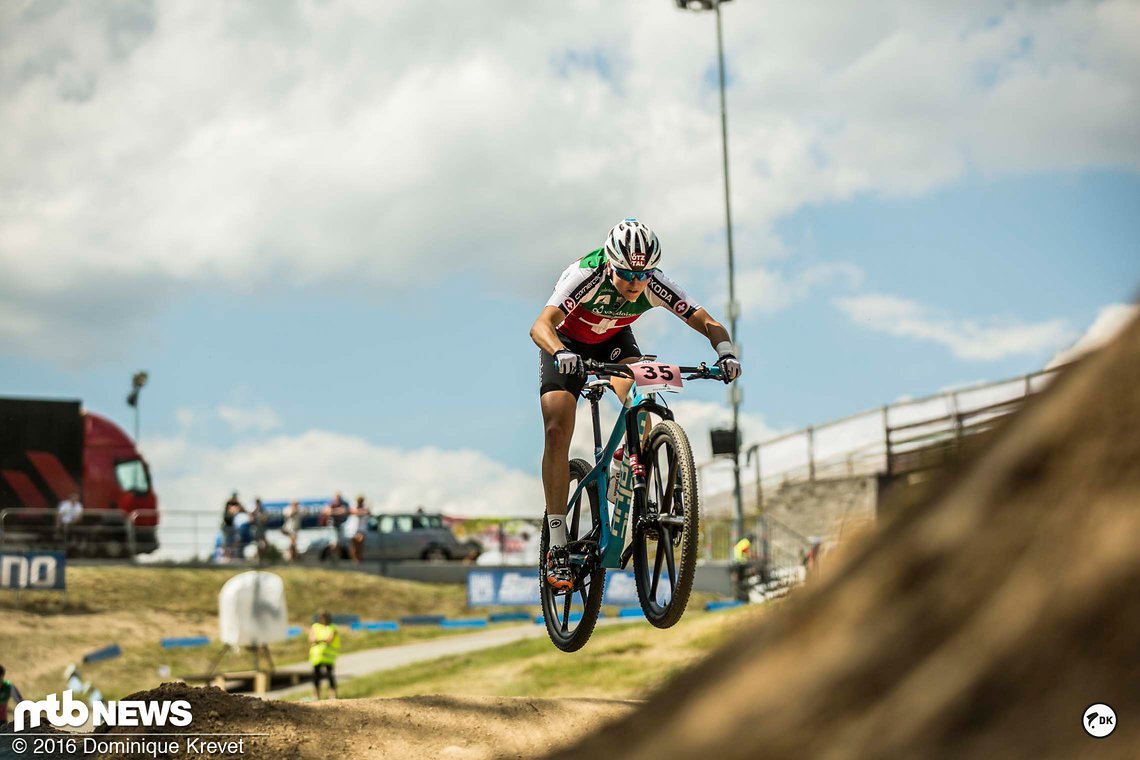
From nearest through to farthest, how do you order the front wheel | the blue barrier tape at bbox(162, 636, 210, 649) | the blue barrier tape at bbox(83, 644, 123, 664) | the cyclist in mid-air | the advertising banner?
the front wheel → the cyclist in mid-air → the blue barrier tape at bbox(83, 644, 123, 664) → the blue barrier tape at bbox(162, 636, 210, 649) → the advertising banner

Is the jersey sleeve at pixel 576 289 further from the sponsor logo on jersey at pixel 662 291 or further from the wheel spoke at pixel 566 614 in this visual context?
the wheel spoke at pixel 566 614

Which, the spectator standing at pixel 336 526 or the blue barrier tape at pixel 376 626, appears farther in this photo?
the spectator standing at pixel 336 526

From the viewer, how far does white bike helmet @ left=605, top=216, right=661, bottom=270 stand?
25.1 feet

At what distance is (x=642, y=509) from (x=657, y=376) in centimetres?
85

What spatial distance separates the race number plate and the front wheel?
0.23m

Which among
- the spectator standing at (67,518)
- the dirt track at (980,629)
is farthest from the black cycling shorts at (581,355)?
the spectator standing at (67,518)

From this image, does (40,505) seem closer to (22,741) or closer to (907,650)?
(22,741)

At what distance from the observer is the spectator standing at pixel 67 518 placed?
35500mm

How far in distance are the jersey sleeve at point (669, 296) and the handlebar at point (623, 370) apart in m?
0.59

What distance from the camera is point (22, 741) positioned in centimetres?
664

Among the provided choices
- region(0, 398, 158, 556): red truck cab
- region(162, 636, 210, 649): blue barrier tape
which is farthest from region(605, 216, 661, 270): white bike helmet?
region(0, 398, 158, 556): red truck cab

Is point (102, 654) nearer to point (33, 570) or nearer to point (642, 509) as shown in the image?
point (33, 570)

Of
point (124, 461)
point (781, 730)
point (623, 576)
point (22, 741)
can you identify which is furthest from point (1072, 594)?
point (124, 461)

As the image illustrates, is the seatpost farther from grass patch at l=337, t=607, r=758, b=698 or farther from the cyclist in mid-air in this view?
grass patch at l=337, t=607, r=758, b=698
